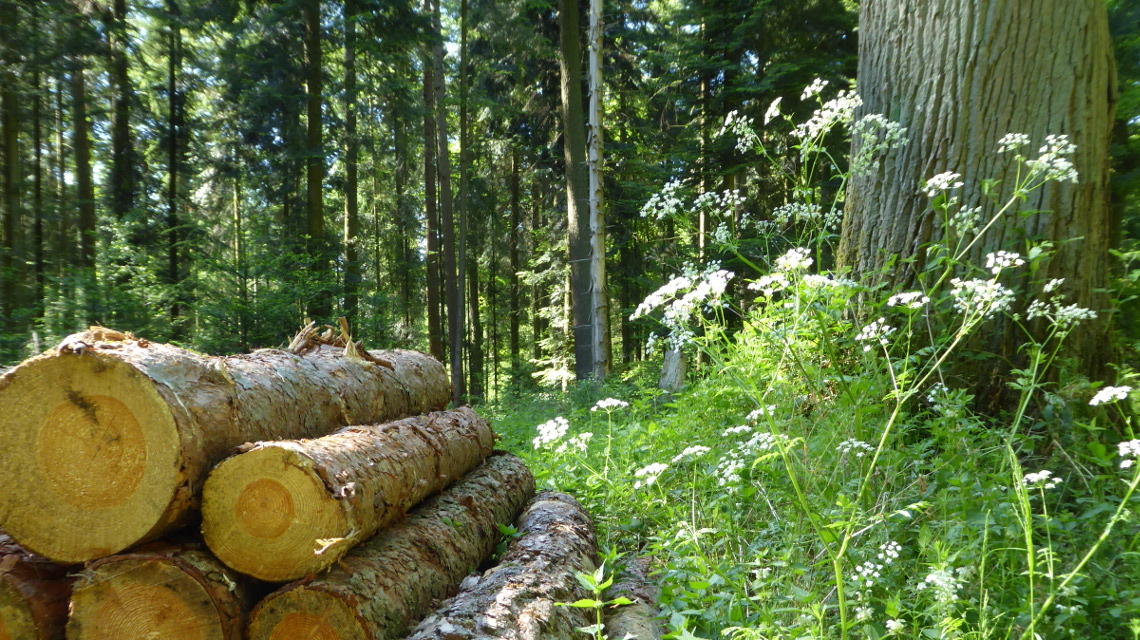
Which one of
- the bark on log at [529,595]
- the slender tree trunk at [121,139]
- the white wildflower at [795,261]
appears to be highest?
the slender tree trunk at [121,139]

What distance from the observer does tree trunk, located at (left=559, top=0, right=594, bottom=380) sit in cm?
1212

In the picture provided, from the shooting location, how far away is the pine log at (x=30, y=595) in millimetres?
2342

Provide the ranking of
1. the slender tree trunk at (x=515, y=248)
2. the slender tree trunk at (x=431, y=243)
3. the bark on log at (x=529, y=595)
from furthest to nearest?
the slender tree trunk at (x=515, y=248) → the slender tree trunk at (x=431, y=243) → the bark on log at (x=529, y=595)

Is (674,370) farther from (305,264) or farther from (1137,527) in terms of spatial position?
(1137,527)

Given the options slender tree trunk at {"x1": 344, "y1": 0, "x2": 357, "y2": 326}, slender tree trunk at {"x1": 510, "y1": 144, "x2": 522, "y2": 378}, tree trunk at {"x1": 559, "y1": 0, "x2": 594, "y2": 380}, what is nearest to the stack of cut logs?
tree trunk at {"x1": 559, "y1": 0, "x2": 594, "y2": 380}

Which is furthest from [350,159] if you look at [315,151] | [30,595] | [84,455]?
[30,595]

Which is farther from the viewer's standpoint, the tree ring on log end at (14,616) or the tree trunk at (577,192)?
the tree trunk at (577,192)

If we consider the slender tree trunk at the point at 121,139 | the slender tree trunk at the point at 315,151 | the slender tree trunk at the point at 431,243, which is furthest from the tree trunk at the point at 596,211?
the slender tree trunk at the point at 121,139

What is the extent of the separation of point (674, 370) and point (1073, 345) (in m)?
7.18

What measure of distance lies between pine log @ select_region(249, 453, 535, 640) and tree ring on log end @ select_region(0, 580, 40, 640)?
2.62 ft

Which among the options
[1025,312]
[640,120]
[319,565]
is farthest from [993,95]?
[640,120]

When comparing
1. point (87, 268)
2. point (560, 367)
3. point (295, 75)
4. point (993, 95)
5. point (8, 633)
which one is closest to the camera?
point (8, 633)

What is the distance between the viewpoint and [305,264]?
36.8 ft

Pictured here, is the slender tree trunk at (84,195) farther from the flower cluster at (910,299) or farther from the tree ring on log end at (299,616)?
the flower cluster at (910,299)
